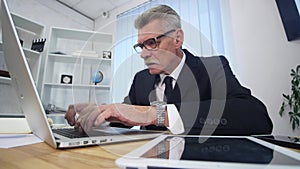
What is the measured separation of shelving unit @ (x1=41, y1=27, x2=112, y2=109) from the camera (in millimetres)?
2008

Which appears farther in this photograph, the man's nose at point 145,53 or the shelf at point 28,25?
the shelf at point 28,25

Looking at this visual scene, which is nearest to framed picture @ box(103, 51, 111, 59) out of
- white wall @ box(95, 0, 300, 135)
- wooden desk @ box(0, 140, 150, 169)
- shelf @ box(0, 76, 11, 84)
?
shelf @ box(0, 76, 11, 84)

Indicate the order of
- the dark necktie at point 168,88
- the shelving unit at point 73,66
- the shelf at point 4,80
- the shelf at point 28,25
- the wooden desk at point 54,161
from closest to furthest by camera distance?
1. the wooden desk at point 54,161
2. the dark necktie at point 168,88
3. the shelf at point 4,80
4. the shelf at point 28,25
5. the shelving unit at point 73,66

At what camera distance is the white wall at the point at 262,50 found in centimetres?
135

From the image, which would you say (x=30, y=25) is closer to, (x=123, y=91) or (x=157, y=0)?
(x=123, y=91)

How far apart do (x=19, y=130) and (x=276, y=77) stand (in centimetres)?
172

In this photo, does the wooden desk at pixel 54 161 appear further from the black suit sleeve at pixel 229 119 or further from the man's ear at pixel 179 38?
the man's ear at pixel 179 38

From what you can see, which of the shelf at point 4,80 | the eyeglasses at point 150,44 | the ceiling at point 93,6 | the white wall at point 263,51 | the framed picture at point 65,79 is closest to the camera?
the eyeglasses at point 150,44

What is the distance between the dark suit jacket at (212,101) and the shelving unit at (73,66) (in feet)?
3.99

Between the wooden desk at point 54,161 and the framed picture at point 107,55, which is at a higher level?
the framed picture at point 107,55

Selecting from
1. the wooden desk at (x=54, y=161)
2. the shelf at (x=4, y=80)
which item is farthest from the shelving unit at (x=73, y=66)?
the wooden desk at (x=54, y=161)

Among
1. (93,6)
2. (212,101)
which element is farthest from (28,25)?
(212,101)

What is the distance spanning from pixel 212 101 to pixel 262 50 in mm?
1242

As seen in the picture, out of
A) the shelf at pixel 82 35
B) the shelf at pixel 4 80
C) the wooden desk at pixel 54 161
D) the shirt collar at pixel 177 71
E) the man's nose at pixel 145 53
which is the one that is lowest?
the wooden desk at pixel 54 161
